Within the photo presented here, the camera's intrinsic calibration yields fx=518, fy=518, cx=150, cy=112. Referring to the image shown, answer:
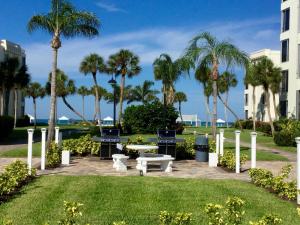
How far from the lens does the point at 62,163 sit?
17.0 metres

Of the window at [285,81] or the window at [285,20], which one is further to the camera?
the window at [285,81]

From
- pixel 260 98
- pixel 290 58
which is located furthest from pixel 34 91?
pixel 290 58

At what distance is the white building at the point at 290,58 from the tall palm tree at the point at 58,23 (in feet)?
83.4

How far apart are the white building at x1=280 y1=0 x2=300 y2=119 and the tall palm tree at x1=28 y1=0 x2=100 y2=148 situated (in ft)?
83.4

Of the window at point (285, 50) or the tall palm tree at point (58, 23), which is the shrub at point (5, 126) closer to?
the tall palm tree at point (58, 23)

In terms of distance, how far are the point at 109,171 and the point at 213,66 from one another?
901 centimetres

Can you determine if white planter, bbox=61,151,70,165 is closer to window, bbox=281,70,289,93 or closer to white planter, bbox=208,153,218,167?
white planter, bbox=208,153,218,167

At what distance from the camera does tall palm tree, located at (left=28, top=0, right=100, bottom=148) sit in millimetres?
19391

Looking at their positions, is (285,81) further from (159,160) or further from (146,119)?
(159,160)

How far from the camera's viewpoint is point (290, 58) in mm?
42656

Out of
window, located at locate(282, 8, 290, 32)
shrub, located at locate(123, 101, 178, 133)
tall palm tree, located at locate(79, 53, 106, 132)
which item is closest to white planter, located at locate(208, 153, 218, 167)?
shrub, located at locate(123, 101, 178, 133)

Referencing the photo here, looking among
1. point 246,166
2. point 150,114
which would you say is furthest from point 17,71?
point 246,166

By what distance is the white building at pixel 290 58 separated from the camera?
136ft

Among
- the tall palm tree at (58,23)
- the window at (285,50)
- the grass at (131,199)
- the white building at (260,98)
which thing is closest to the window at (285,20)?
the window at (285,50)
